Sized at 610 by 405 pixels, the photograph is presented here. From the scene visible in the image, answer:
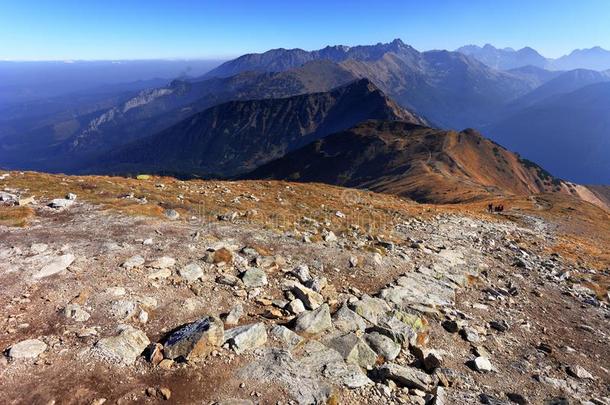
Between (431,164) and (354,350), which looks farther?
(431,164)

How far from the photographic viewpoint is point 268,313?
484 inches

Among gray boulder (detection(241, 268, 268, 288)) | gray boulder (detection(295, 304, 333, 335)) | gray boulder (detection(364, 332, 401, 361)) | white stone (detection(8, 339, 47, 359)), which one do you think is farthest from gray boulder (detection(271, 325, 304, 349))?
white stone (detection(8, 339, 47, 359))

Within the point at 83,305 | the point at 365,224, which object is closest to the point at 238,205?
the point at 365,224

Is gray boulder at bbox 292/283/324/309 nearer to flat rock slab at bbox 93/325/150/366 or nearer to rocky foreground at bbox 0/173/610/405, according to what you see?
rocky foreground at bbox 0/173/610/405

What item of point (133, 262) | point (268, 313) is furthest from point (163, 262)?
point (268, 313)

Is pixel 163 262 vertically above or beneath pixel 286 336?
above

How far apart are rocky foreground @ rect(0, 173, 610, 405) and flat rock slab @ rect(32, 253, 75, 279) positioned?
0.25 feet

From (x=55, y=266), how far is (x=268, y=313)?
7.41 m

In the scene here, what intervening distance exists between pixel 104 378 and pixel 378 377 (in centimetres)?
663

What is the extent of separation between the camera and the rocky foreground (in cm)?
930

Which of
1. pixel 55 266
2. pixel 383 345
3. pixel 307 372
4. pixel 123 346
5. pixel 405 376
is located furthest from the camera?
pixel 55 266

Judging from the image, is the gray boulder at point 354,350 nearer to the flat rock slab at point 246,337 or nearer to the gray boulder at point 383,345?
the gray boulder at point 383,345

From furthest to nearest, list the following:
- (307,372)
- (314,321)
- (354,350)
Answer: (314,321) < (354,350) < (307,372)

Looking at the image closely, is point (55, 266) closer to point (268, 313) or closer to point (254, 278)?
point (254, 278)
